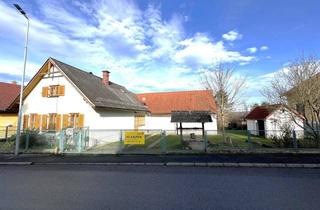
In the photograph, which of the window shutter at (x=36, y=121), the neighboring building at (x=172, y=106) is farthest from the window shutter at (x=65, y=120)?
the neighboring building at (x=172, y=106)

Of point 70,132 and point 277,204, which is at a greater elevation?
point 70,132

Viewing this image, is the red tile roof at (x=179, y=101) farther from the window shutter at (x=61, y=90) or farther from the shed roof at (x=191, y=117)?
the window shutter at (x=61, y=90)

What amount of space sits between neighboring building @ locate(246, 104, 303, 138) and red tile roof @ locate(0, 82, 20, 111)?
2563 cm

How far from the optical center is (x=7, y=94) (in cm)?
2744

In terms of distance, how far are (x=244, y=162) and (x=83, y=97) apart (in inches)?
536

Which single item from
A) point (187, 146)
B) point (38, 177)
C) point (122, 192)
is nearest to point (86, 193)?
point (122, 192)

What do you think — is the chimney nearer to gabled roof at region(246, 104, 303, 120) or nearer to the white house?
the white house

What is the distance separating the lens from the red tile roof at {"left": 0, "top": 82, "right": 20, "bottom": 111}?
2509 cm

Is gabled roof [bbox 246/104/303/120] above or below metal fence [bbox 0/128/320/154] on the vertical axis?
above

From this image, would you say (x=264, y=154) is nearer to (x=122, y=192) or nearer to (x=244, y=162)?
(x=244, y=162)

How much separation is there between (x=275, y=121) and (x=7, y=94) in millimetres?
30058

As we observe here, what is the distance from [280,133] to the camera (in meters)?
15.0

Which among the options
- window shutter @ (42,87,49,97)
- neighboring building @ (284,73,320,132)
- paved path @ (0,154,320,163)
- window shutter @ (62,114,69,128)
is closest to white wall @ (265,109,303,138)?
neighboring building @ (284,73,320,132)

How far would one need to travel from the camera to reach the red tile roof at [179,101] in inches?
1239
